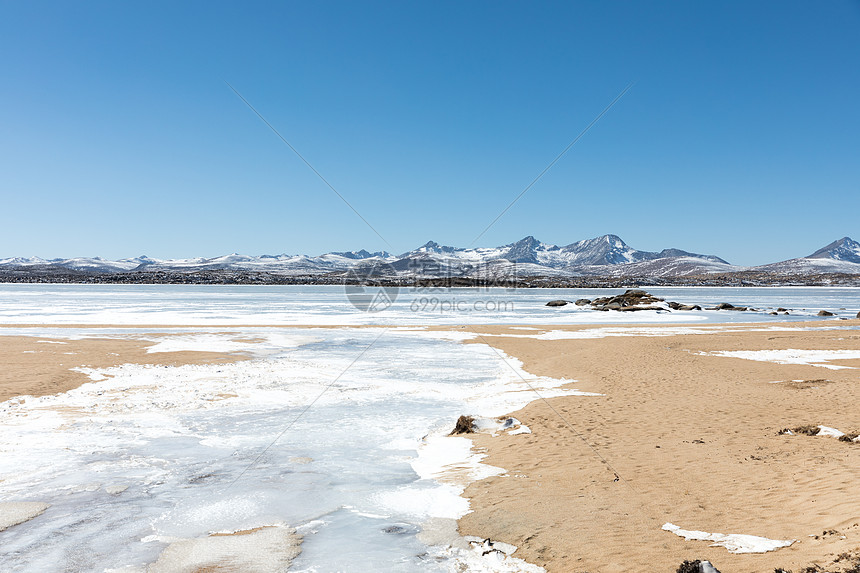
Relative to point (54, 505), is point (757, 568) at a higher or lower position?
higher

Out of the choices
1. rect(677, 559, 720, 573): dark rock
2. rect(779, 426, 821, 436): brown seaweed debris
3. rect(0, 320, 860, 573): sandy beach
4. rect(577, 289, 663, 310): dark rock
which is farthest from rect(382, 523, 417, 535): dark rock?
rect(577, 289, 663, 310): dark rock

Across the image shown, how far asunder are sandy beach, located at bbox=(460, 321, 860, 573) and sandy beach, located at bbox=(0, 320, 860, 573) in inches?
1.0

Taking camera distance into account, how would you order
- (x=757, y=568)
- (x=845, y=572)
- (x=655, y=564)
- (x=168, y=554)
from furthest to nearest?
(x=168, y=554) < (x=655, y=564) < (x=757, y=568) < (x=845, y=572)

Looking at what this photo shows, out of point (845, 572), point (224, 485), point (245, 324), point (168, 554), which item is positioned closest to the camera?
point (845, 572)

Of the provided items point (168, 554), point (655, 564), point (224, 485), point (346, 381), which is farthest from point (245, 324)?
point (655, 564)

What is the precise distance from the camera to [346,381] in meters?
16.0

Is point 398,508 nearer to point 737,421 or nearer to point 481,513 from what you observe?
point 481,513

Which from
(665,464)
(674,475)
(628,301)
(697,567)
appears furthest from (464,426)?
(628,301)

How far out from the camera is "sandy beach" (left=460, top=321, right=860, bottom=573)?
5.32 meters

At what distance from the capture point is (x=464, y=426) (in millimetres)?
10633

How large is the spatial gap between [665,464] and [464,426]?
3.94 metres

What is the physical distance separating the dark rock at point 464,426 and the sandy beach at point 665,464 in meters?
0.49

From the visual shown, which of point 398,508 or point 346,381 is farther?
point 346,381

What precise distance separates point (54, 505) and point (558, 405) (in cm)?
1009
